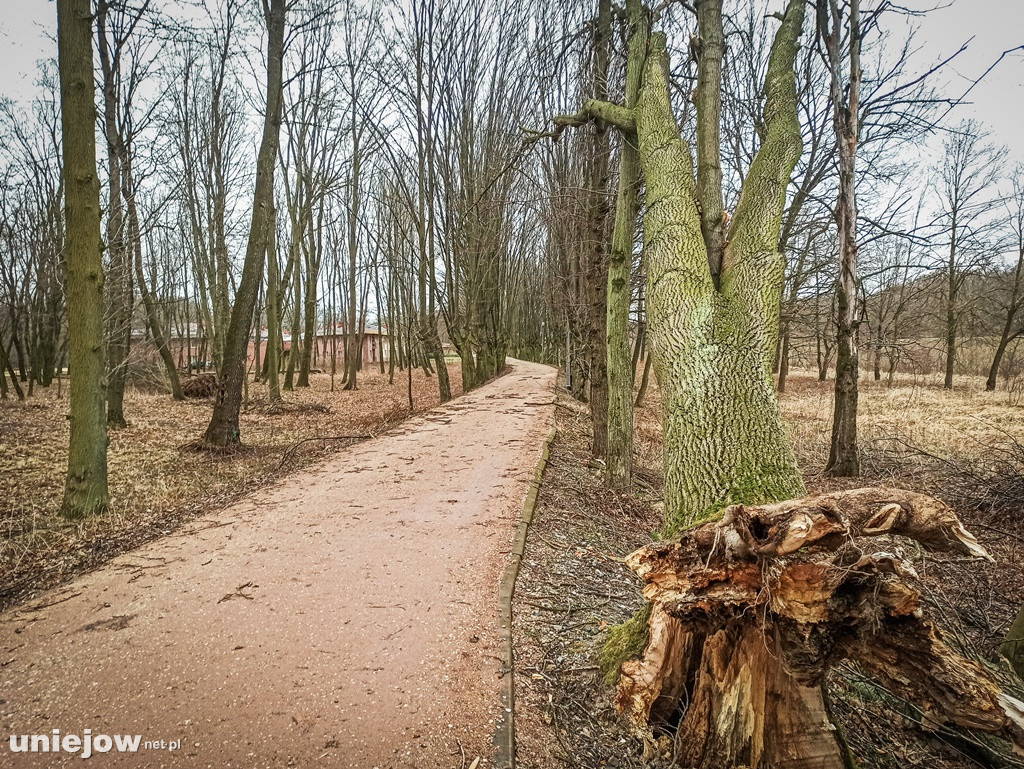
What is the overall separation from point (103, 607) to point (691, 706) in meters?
3.67

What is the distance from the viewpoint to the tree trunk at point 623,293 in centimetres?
516

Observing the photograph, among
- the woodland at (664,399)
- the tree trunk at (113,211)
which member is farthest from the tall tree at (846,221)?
the tree trunk at (113,211)

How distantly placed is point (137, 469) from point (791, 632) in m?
8.11

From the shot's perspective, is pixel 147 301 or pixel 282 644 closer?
pixel 282 644

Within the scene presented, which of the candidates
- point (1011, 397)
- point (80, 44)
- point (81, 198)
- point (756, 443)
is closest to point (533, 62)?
point (80, 44)

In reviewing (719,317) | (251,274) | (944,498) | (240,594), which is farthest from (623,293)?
(251,274)

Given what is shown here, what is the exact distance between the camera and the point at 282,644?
2797mm

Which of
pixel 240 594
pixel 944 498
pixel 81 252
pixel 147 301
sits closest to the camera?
pixel 240 594

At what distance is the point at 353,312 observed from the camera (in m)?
21.8

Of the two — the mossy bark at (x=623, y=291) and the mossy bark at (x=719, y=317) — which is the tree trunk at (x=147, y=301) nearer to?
the mossy bark at (x=623, y=291)

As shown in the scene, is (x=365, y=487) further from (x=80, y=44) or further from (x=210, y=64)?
(x=210, y=64)

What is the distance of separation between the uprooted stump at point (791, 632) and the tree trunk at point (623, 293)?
402cm

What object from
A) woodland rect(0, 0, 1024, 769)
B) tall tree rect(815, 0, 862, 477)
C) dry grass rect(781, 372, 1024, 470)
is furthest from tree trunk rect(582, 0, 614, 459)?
dry grass rect(781, 372, 1024, 470)

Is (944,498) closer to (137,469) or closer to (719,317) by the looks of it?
(719,317)
